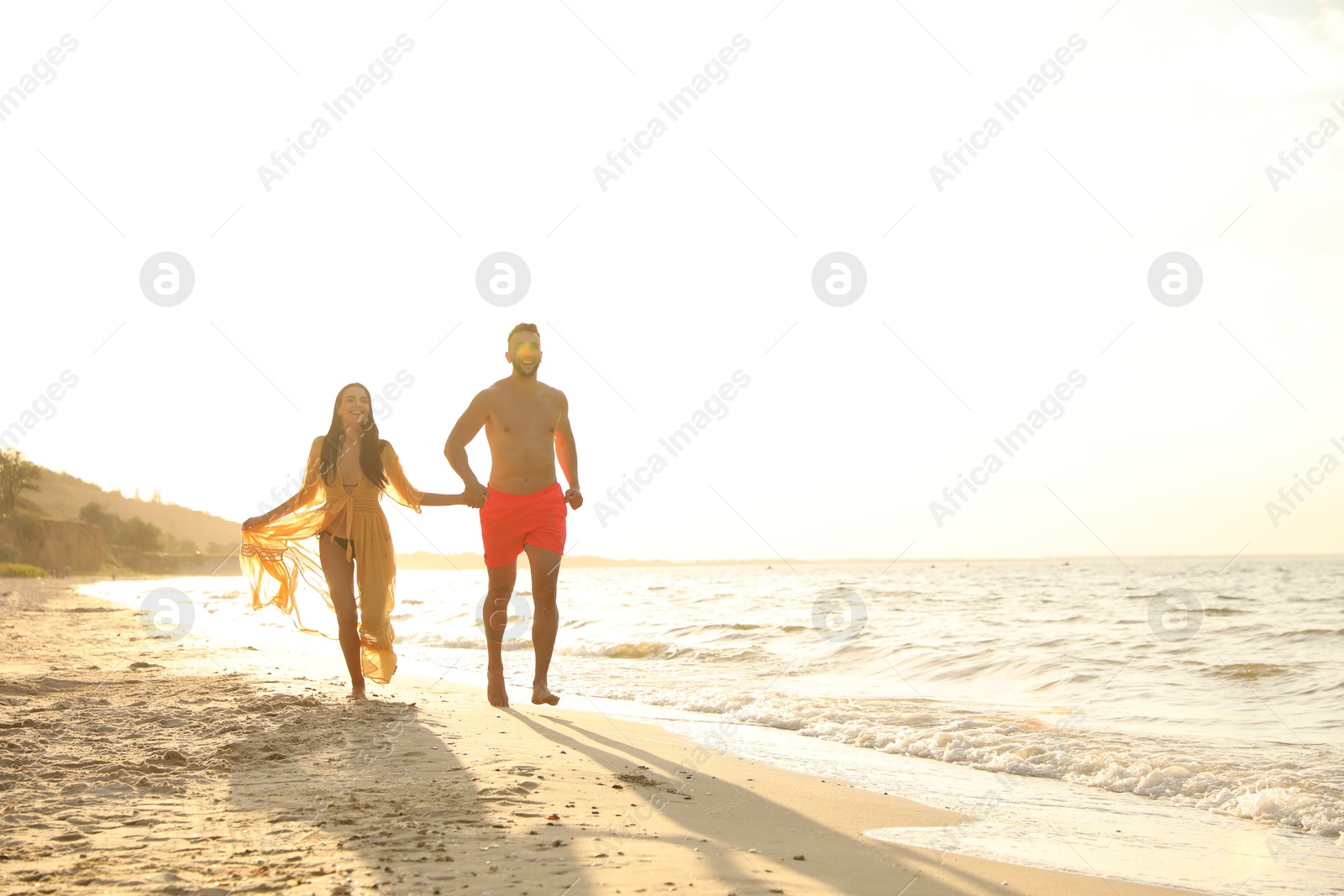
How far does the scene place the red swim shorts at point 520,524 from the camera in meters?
5.89

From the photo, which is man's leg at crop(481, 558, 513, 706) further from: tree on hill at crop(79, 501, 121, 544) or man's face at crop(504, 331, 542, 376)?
tree on hill at crop(79, 501, 121, 544)

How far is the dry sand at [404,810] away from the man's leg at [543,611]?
0.68ft

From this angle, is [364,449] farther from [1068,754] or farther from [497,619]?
[1068,754]

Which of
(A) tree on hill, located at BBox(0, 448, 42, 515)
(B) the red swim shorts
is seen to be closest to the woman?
(B) the red swim shorts

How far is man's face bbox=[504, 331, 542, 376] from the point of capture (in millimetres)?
5996

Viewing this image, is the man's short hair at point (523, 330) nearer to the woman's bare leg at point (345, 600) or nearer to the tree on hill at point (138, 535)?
the woman's bare leg at point (345, 600)

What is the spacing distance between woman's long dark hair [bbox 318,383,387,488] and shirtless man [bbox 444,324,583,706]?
20.1 inches

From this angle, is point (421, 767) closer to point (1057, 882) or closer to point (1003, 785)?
point (1057, 882)

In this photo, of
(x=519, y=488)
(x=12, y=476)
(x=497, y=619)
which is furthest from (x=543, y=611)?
(x=12, y=476)

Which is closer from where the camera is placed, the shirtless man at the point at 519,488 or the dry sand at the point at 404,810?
the dry sand at the point at 404,810

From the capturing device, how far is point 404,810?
3105 millimetres

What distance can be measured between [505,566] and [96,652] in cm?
493

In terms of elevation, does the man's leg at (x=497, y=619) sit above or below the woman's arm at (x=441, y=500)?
below

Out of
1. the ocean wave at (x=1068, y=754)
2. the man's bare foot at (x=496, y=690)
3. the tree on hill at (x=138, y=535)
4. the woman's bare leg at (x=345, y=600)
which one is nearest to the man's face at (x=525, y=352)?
the woman's bare leg at (x=345, y=600)
